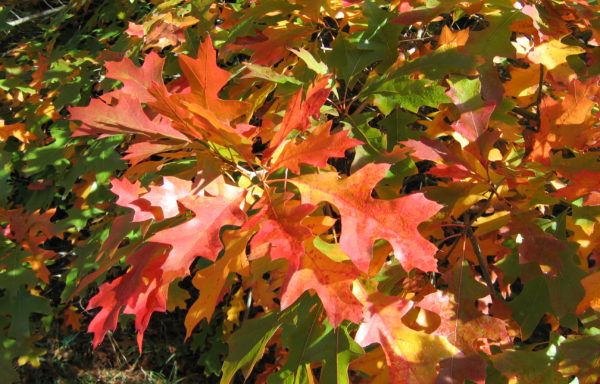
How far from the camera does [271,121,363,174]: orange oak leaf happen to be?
0.89 metres

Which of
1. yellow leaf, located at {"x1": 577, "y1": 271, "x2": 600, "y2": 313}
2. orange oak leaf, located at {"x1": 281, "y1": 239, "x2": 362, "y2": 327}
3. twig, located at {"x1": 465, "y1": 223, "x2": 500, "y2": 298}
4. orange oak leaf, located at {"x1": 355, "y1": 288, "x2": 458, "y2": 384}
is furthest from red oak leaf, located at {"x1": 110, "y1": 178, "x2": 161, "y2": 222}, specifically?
yellow leaf, located at {"x1": 577, "y1": 271, "x2": 600, "y2": 313}

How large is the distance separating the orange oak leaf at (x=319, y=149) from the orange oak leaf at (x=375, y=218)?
4 centimetres

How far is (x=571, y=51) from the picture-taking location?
1.20 meters

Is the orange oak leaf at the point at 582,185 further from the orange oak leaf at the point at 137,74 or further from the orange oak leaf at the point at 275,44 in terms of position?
the orange oak leaf at the point at 137,74

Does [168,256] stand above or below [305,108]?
below

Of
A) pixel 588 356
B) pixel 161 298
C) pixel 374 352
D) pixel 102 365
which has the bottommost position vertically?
pixel 102 365

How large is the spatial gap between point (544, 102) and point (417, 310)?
57 centimetres

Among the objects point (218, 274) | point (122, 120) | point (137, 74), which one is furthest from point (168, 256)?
point (137, 74)

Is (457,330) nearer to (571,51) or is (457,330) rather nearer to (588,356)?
(588,356)

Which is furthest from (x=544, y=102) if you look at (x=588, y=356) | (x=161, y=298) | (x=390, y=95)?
(x=161, y=298)

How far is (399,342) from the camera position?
96cm

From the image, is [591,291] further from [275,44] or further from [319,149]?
[275,44]

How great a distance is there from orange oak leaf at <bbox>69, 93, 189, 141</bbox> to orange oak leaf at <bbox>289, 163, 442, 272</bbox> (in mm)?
300

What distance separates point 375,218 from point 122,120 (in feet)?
1.64
